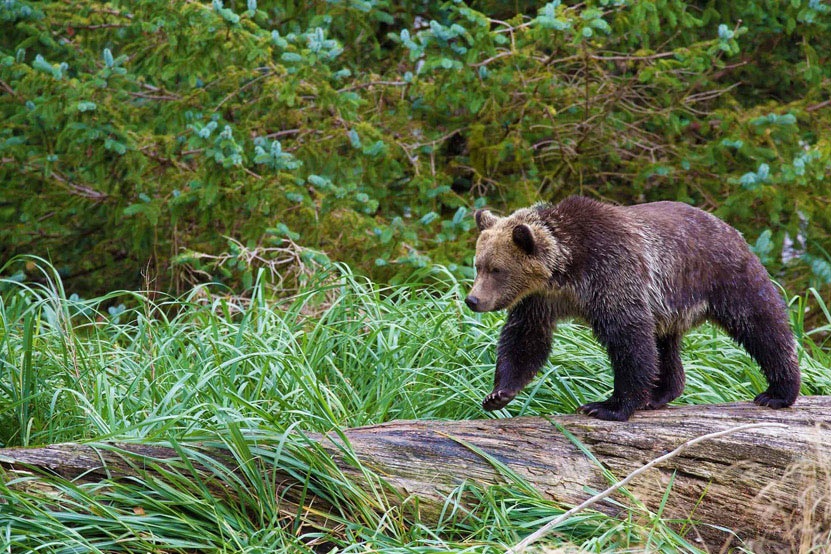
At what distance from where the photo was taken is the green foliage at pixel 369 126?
6.44 metres

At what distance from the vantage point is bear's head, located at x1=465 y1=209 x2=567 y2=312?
396 centimetres

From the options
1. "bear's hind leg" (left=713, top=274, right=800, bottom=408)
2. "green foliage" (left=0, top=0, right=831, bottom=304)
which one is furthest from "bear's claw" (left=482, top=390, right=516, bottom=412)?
"green foliage" (left=0, top=0, right=831, bottom=304)

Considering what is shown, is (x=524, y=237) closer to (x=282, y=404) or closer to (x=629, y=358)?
(x=629, y=358)

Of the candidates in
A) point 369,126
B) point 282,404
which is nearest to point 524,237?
point 282,404

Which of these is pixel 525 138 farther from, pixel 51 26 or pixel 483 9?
pixel 51 26

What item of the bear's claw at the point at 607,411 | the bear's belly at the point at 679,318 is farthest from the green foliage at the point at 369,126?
the bear's claw at the point at 607,411

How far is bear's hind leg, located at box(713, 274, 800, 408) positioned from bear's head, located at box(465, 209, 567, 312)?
0.92 meters

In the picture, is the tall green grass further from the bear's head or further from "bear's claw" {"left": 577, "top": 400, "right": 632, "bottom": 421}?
the bear's head

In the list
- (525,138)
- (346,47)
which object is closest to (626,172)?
(525,138)

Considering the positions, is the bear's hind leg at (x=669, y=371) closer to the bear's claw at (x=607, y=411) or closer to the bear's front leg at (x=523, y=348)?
the bear's claw at (x=607, y=411)

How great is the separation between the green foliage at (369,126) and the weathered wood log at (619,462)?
9.43ft

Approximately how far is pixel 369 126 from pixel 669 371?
322 centimetres

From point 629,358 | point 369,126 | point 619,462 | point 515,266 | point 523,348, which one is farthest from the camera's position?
point 369,126

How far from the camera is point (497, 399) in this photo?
4043 millimetres
